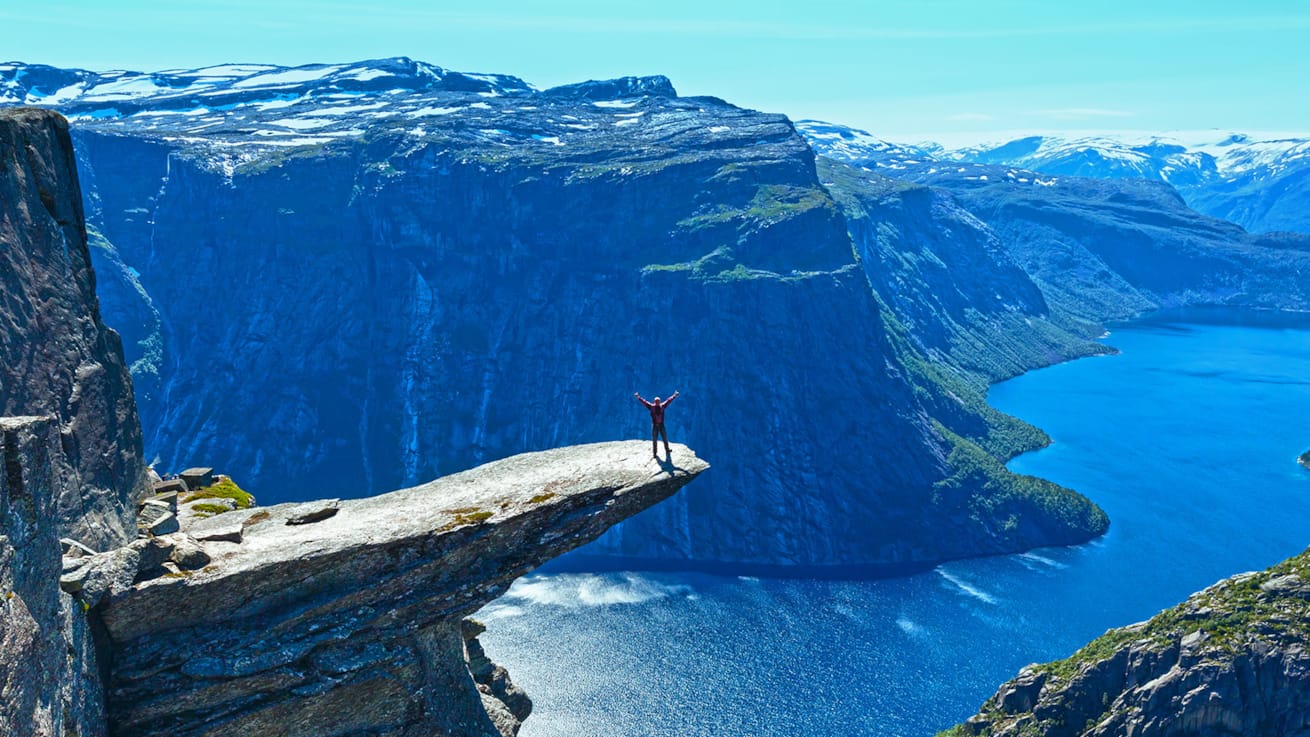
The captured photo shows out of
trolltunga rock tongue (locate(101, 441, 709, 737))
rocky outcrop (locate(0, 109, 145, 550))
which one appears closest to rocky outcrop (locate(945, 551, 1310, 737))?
trolltunga rock tongue (locate(101, 441, 709, 737))

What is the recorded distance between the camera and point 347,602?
Answer: 31328 millimetres

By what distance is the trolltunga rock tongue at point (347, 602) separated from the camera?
29.2m

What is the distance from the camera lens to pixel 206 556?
98.3ft

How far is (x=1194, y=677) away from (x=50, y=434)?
327 feet

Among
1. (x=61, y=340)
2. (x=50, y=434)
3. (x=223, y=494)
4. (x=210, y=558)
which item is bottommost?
(x=223, y=494)

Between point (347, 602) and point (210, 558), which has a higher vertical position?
point (210, 558)

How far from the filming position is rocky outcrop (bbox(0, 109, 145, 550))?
97.0 ft

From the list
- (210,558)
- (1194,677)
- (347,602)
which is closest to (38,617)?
(210,558)

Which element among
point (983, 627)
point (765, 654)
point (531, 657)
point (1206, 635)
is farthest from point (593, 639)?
point (1206, 635)

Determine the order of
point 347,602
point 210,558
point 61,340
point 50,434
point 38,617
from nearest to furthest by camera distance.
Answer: point 38,617 < point 50,434 < point 210,558 < point 347,602 < point 61,340

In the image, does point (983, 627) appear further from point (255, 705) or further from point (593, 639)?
point (255, 705)

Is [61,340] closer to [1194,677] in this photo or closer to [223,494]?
[223,494]

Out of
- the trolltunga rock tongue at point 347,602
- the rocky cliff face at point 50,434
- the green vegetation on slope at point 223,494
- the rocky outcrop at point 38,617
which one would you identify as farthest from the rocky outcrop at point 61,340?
the green vegetation on slope at point 223,494

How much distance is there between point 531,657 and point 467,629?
144 m
